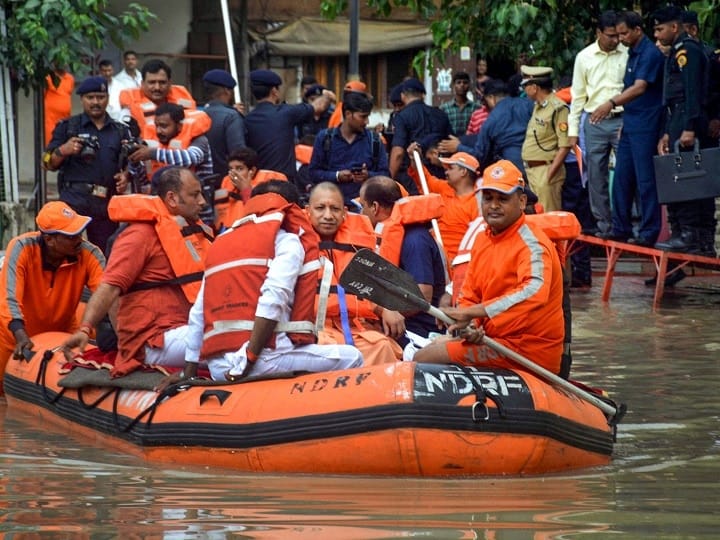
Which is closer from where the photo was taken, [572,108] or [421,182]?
[421,182]

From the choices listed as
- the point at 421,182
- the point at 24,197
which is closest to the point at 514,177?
the point at 421,182

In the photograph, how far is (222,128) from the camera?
42.7 ft

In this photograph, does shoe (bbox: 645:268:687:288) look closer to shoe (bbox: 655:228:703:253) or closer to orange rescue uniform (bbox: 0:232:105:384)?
shoe (bbox: 655:228:703:253)

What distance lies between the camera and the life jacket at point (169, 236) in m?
8.80

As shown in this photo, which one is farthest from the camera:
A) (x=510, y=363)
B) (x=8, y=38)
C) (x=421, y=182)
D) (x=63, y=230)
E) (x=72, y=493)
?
(x=8, y=38)

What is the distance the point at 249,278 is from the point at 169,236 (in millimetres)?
1002

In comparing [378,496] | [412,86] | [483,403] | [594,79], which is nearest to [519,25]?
[594,79]

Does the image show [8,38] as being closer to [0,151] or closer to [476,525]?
[0,151]

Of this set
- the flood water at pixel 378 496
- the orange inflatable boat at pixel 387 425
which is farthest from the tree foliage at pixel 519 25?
the orange inflatable boat at pixel 387 425

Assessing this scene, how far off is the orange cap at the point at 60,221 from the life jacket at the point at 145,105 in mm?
2920

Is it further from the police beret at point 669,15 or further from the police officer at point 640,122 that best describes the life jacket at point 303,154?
the police beret at point 669,15

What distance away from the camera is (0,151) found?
17.0 metres

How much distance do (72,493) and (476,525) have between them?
1.82 metres

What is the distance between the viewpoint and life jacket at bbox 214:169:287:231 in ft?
39.1
